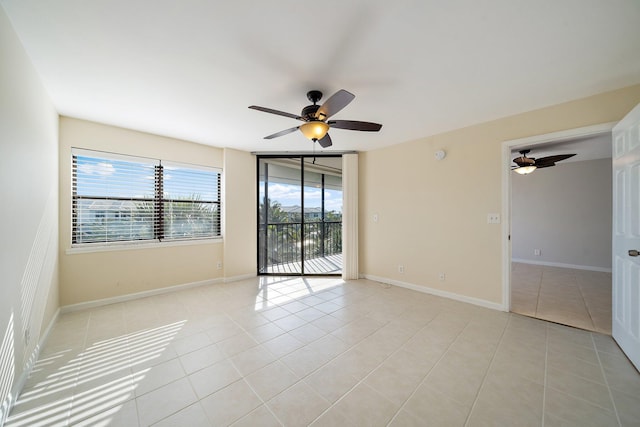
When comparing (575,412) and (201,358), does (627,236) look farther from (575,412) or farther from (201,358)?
(201,358)

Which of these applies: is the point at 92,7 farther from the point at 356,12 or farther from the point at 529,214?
the point at 529,214

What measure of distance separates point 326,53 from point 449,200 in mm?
2703

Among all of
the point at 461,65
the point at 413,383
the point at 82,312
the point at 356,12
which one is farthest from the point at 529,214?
the point at 82,312

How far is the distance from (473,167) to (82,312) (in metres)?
5.50

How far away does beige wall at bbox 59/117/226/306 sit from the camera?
293 cm

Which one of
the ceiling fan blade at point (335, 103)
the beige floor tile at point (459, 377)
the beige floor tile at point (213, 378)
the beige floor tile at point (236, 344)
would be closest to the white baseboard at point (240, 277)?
the beige floor tile at point (236, 344)

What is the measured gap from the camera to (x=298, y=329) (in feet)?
8.29

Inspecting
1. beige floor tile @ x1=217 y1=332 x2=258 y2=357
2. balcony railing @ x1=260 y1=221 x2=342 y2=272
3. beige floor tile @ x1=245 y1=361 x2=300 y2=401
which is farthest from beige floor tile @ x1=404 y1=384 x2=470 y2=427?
balcony railing @ x1=260 y1=221 x2=342 y2=272

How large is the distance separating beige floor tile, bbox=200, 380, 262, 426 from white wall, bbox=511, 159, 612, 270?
6359 mm

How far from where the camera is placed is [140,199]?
3.49 metres

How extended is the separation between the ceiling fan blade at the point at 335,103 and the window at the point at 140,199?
9.45 ft

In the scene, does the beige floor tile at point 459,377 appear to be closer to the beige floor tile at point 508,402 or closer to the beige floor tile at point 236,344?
the beige floor tile at point 508,402

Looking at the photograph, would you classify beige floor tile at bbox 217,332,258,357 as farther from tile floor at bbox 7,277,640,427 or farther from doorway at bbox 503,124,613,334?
doorway at bbox 503,124,613,334

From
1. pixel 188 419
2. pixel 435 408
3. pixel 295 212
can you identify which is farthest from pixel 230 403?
pixel 295 212
